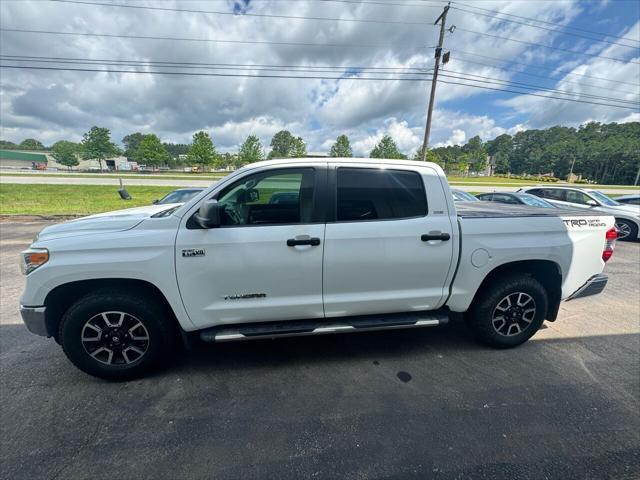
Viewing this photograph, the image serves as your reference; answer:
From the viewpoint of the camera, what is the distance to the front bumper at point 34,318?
2.42m

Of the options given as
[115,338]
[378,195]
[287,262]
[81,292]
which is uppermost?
[378,195]

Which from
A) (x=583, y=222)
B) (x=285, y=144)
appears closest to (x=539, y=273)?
(x=583, y=222)

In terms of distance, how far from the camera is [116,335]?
2557 mm

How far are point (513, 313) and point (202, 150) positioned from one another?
58.4m

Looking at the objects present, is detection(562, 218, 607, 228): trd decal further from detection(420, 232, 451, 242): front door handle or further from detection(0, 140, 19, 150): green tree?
detection(0, 140, 19, 150): green tree

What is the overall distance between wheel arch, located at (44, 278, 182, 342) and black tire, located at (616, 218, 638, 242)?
1206cm

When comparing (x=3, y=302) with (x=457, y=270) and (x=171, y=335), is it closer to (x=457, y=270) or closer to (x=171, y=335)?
(x=171, y=335)

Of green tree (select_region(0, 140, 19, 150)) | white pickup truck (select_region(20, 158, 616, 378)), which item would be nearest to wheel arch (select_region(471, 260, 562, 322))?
white pickup truck (select_region(20, 158, 616, 378))

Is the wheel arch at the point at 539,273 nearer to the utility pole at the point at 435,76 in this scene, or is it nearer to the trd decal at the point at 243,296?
the trd decal at the point at 243,296

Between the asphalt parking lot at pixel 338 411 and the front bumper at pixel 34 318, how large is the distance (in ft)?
1.91

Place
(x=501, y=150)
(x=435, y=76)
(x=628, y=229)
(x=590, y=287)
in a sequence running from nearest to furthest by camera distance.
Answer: (x=590, y=287)
(x=628, y=229)
(x=435, y=76)
(x=501, y=150)

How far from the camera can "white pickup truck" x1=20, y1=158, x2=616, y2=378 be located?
243 cm

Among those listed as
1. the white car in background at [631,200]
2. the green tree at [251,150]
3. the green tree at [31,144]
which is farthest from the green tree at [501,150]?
the green tree at [31,144]

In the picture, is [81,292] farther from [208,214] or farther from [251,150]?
[251,150]
